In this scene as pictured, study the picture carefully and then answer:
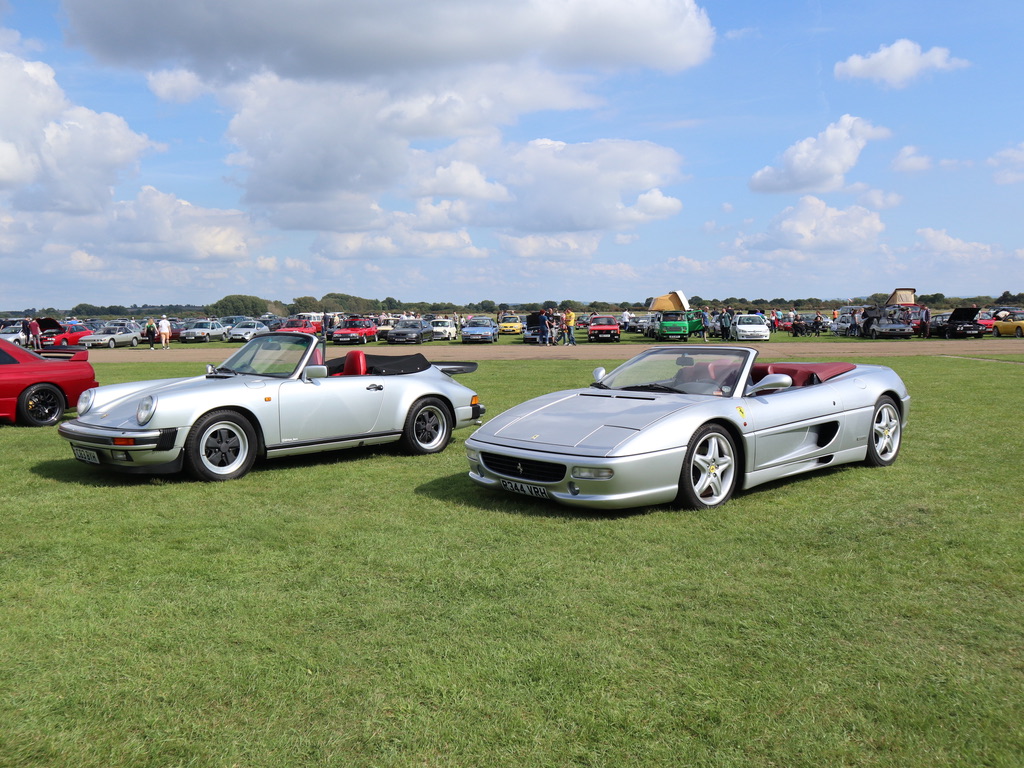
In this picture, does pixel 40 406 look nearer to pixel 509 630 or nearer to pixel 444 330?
pixel 509 630

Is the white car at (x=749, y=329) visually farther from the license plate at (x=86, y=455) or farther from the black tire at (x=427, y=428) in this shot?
the license plate at (x=86, y=455)

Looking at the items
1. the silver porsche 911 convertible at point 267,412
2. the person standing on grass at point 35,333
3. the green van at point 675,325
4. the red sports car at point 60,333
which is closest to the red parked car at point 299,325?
the red sports car at point 60,333

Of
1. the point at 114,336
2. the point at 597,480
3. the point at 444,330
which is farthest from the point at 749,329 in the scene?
the point at 597,480

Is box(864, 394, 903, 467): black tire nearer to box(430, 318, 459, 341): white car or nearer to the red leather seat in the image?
the red leather seat

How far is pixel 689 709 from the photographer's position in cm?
301

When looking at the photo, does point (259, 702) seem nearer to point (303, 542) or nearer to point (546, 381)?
point (303, 542)

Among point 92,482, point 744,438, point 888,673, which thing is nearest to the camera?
point 888,673

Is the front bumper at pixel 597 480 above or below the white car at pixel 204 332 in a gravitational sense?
below

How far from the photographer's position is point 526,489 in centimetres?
608

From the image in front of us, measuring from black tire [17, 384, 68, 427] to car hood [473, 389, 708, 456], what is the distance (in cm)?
742

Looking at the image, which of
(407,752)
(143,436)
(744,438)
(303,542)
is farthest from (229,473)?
(407,752)

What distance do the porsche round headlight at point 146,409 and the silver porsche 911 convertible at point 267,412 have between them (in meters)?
0.01

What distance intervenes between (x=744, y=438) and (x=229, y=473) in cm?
451

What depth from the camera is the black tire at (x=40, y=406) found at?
10852 mm
